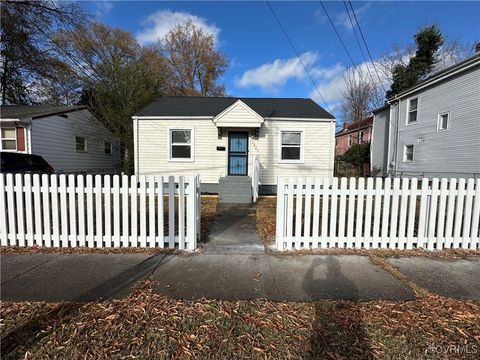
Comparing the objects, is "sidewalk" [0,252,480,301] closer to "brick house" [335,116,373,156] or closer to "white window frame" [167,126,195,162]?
"white window frame" [167,126,195,162]

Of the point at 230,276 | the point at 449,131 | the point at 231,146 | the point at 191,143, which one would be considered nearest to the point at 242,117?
the point at 231,146

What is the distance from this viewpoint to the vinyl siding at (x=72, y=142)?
1416 cm

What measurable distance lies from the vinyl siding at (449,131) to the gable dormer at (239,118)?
31.1 feet

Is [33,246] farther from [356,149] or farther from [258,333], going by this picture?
[356,149]

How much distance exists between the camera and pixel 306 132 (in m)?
11.9

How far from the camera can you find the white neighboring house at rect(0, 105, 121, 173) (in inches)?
530

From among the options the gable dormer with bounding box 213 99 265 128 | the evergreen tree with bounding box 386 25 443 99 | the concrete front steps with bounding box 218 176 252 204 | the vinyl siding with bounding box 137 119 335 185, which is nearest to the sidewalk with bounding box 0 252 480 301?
the concrete front steps with bounding box 218 176 252 204

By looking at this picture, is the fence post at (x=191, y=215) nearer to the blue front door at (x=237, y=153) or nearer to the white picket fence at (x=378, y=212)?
the white picket fence at (x=378, y=212)

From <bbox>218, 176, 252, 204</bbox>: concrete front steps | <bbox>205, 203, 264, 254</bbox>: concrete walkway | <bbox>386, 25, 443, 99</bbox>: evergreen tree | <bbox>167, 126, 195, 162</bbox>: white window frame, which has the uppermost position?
<bbox>386, 25, 443, 99</bbox>: evergreen tree

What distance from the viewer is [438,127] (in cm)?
1383

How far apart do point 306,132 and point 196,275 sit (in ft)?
32.2

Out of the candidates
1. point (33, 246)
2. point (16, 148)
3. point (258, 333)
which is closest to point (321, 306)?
point (258, 333)

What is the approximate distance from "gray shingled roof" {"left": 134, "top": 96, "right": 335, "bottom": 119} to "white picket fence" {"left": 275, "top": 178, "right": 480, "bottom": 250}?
8.12 metres

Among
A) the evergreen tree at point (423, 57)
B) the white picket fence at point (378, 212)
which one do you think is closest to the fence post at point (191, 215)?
the white picket fence at point (378, 212)
